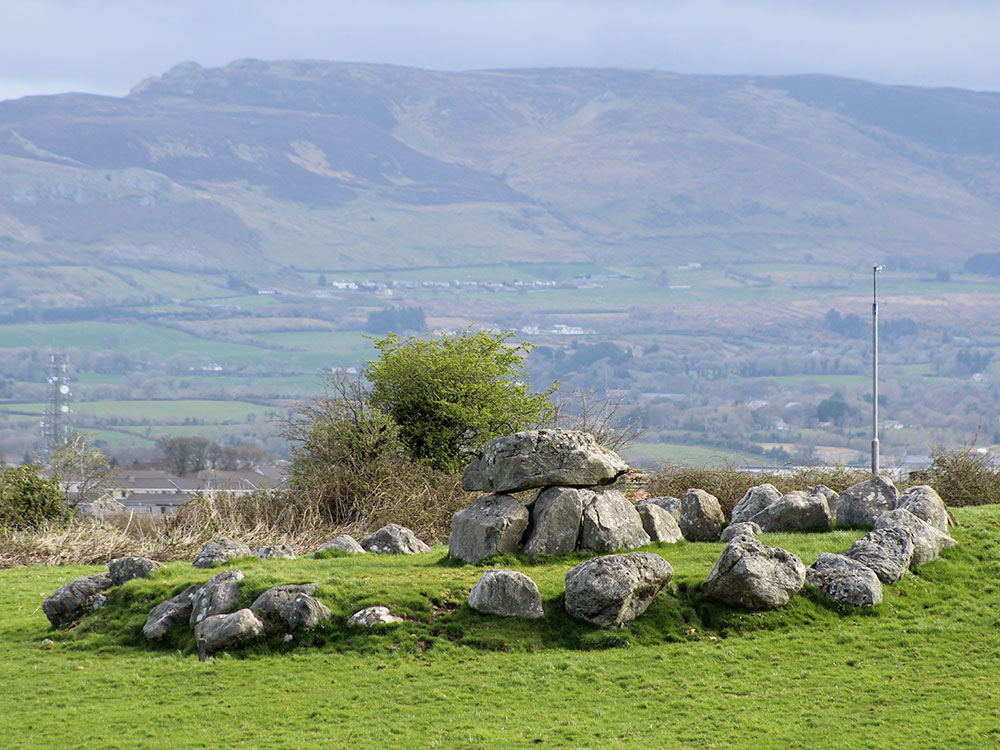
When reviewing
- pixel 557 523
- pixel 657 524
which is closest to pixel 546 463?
pixel 557 523

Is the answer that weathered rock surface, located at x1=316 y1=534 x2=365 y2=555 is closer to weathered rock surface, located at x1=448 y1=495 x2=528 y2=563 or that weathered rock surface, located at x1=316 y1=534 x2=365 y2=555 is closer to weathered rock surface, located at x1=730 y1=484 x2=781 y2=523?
weathered rock surface, located at x1=448 y1=495 x2=528 y2=563

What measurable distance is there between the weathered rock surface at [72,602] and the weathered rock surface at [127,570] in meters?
0.63

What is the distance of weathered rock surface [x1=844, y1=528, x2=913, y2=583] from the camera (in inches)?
869

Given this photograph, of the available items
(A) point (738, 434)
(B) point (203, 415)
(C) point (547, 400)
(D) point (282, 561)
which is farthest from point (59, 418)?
(D) point (282, 561)

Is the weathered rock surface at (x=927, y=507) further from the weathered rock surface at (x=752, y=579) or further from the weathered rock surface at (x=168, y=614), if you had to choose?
the weathered rock surface at (x=168, y=614)

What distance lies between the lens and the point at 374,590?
2127 cm

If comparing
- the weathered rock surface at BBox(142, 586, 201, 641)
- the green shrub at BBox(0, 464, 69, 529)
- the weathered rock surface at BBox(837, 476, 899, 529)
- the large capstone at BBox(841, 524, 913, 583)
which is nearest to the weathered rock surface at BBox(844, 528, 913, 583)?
the large capstone at BBox(841, 524, 913, 583)

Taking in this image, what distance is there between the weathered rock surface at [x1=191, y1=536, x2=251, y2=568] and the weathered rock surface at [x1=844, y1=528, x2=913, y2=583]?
44.7 feet

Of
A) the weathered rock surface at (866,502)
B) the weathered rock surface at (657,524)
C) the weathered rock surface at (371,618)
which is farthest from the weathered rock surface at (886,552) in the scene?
the weathered rock surface at (371,618)

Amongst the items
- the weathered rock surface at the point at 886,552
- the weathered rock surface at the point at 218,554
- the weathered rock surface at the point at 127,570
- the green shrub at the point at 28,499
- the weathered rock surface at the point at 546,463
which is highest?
the weathered rock surface at the point at 546,463

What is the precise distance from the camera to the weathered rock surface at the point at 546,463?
24.4m

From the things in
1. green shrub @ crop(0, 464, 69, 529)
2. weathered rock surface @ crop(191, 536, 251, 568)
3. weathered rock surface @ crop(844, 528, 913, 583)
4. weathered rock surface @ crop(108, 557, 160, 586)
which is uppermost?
weathered rock surface @ crop(844, 528, 913, 583)

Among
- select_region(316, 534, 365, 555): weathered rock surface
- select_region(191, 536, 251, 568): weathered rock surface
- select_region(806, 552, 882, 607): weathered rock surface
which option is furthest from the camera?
select_region(316, 534, 365, 555): weathered rock surface

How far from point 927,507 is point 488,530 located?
9.83 metres
